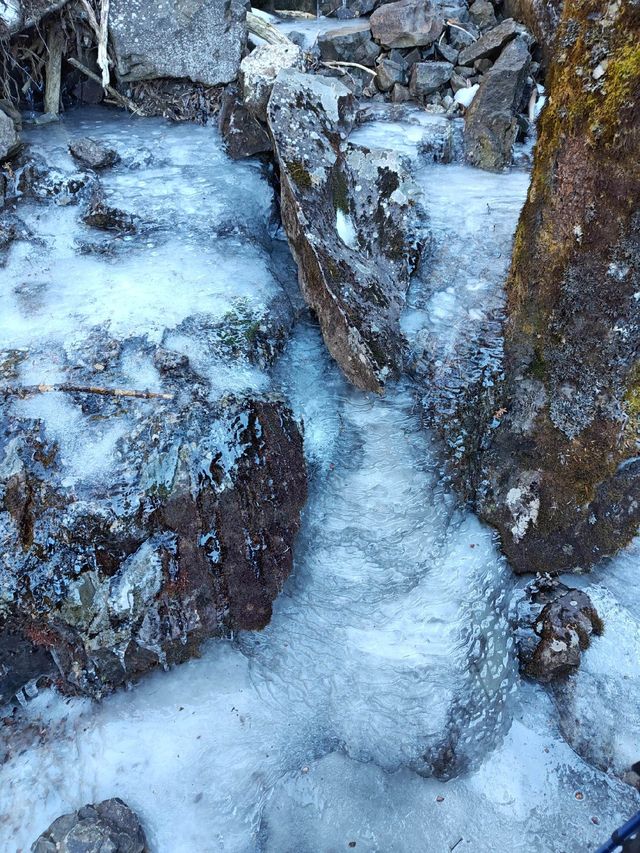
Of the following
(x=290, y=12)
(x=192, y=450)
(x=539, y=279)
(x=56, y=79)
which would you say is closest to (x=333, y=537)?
(x=192, y=450)

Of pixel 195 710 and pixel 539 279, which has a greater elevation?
pixel 539 279

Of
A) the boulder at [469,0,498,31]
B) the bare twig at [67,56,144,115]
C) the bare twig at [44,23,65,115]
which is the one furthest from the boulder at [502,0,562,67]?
the bare twig at [44,23,65,115]

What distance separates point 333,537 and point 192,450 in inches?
39.8

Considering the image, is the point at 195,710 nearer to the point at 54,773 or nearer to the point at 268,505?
the point at 54,773

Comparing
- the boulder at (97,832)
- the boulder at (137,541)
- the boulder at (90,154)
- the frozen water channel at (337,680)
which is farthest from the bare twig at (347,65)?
the boulder at (97,832)

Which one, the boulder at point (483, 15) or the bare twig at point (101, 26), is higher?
the boulder at point (483, 15)

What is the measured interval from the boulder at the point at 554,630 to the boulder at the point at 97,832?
2.14m

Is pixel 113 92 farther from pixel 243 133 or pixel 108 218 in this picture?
pixel 108 218

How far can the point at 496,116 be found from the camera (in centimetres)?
546

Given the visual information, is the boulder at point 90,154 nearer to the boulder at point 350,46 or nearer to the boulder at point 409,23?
the boulder at point 350,46

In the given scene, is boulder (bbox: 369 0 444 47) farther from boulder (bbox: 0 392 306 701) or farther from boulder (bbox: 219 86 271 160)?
boulder (bbox: 0 392 306 701)

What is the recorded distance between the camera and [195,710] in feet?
10.4

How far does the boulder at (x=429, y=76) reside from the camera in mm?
6273

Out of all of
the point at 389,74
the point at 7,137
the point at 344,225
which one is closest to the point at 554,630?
the point at 344,225
